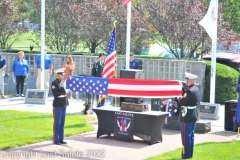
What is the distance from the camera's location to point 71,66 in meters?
18.7

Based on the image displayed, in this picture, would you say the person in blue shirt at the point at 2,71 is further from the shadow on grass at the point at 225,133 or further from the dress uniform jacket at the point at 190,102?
the dress uniform jacket at the point at 190,102

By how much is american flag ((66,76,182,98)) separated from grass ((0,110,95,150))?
4.44 feet

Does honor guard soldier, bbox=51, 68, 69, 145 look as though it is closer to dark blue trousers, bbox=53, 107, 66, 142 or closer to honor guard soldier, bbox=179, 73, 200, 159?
dark blue trousers, bbox=53, 107, 66, 142

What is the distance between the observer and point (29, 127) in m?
14.8

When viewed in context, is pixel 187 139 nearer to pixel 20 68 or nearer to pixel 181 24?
pixel 181 24

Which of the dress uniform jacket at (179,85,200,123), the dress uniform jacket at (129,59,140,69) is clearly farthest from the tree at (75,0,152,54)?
the dress uniform jacket at (179,85,200,123)

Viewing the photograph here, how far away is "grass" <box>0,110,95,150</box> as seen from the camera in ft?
43.4

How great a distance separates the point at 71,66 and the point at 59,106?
5.92 meters

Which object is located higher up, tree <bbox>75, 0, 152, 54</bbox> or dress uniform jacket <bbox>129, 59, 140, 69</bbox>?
tree <bbox>75, 0, 152, 54</bbox>

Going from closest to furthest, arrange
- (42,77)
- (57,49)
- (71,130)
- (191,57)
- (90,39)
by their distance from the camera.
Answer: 1. (71,130)
2. (42,77)
3. (191,57)
4. (90,39)
5. (57,49)

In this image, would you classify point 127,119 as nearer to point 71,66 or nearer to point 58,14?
point 71,66

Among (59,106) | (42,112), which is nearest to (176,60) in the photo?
(42,112)

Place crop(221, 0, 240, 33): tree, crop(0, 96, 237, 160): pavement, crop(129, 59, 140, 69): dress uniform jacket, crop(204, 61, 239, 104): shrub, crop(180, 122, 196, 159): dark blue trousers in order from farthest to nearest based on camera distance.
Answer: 1. crop(221, 0, 240, 33): tree
2. crop(204, 61, 239, 104): shrub
3. crop(129, 59, 140, 69): dress uniform jacket
4. crop(0, 96, 237, 160): pavement
5. crop(180, 122, 196, 159): dark blue trousers

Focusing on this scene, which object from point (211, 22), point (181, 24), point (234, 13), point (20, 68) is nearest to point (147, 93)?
point (211, 22)
